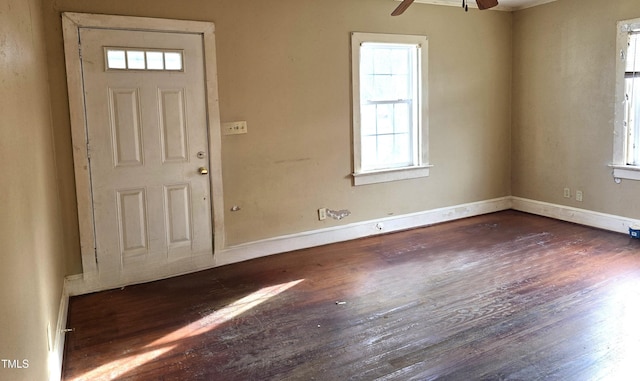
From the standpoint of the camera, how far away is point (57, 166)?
358 centimetres

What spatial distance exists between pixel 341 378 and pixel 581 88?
14.6 ft

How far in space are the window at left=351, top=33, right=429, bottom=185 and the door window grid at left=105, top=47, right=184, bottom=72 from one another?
1.81 metres

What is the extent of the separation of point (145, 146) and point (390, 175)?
2588 mm

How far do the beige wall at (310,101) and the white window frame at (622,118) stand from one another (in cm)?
136

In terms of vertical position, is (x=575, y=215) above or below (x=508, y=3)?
below

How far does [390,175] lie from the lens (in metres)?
5.22

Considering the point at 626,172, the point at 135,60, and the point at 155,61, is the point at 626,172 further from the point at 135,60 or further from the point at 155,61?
the point at 135,60

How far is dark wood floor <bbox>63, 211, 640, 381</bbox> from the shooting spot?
2.53 meters

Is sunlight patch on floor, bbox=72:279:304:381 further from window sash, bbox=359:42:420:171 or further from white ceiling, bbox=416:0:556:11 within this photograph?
white ceiling, bbox=416:0:556:11

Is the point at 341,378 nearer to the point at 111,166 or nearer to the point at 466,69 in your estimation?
the point at 111,166

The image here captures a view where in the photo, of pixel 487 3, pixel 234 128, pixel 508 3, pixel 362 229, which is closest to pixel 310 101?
pixel 234 128

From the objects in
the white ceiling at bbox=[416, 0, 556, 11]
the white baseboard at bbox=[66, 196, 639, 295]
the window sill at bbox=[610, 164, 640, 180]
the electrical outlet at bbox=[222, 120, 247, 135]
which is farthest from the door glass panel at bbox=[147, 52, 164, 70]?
the window sill at bbox=[610, 164, 640, 180]

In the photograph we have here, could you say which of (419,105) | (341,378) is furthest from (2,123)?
(419,105)

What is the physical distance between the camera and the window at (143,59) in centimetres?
369
